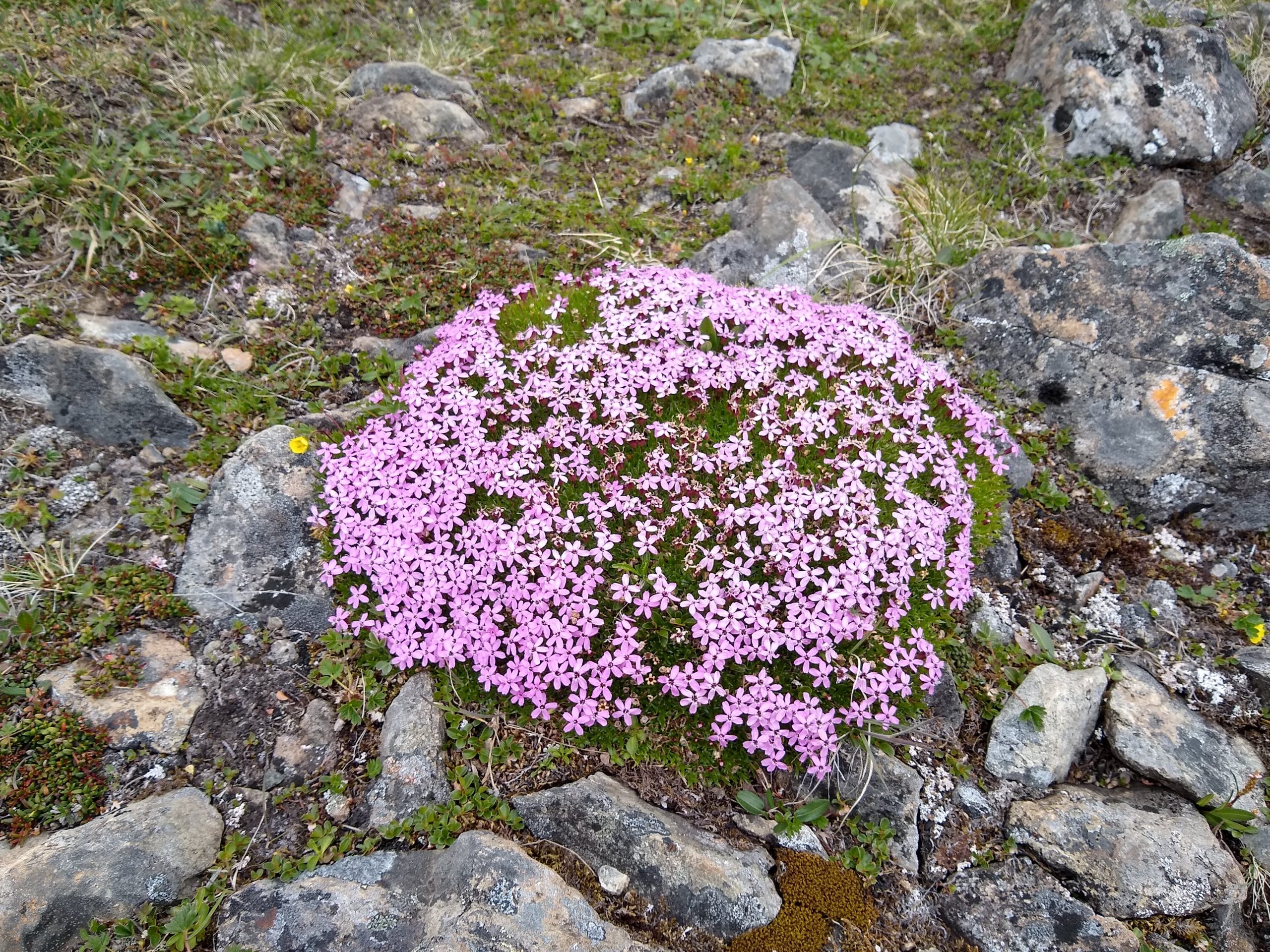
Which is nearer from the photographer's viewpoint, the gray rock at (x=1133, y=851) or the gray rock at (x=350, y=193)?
the gray rock at (x=1133, y=851)

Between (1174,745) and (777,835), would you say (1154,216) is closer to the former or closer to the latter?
(1174,745)

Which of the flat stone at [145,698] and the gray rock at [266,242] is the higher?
the gray rock at [266,242]

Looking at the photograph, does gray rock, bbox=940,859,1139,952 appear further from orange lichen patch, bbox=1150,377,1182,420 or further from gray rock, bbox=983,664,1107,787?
orange lichen patch, bbox=1150,377,1182,420

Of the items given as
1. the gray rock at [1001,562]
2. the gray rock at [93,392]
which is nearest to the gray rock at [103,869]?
the gray rock at [93,392]

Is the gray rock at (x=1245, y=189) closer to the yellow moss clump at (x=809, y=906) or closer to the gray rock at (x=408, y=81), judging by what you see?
the yellow moss clump at (x=809, y=906)

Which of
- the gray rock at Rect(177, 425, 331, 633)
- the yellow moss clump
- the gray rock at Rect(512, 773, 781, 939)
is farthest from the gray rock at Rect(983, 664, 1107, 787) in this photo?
the gray rock at Rect(177, 425, 331, 633)

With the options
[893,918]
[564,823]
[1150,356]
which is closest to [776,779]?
[893,918]

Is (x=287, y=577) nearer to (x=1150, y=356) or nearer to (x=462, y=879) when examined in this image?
(x=462, y=879)
